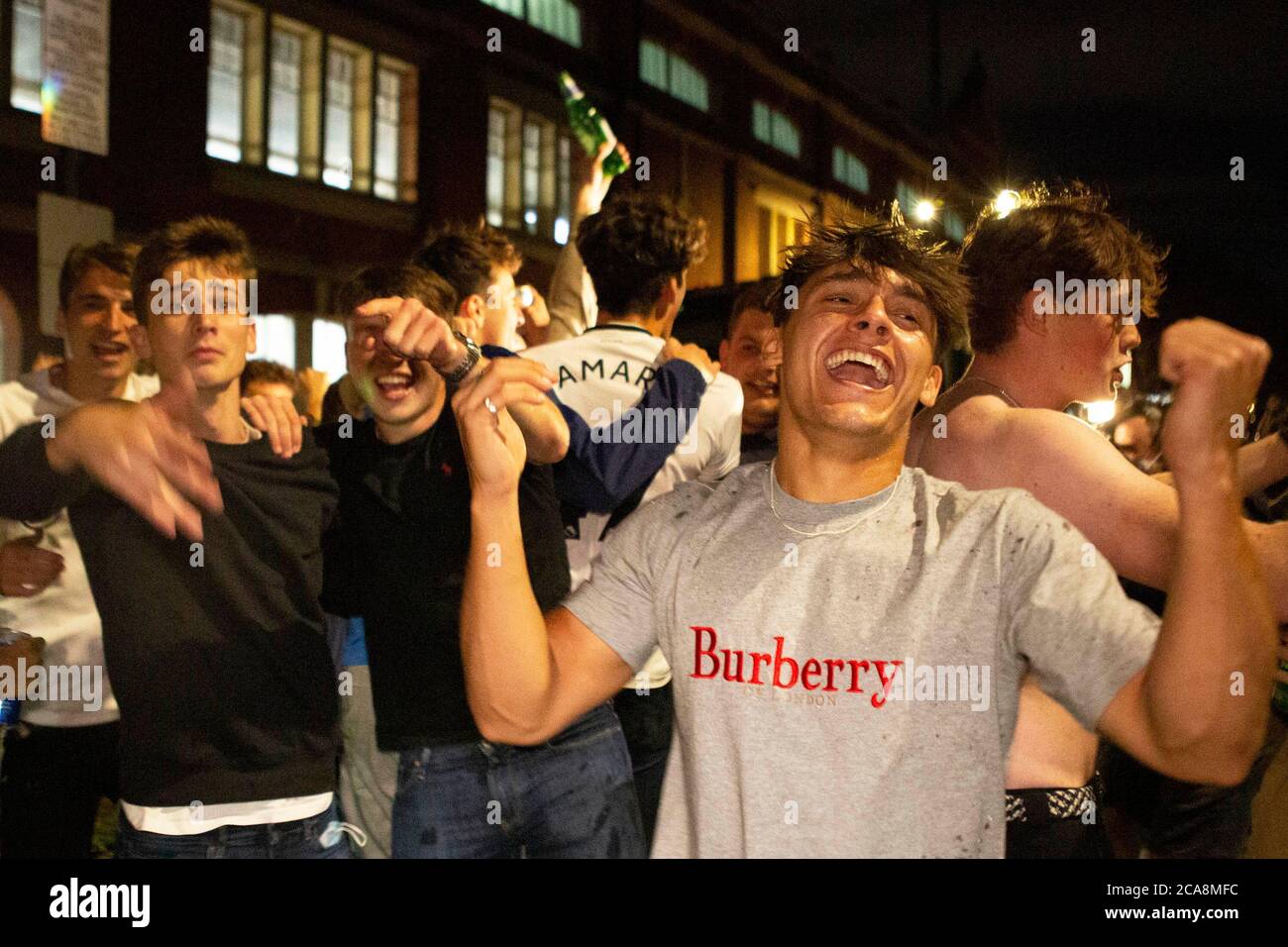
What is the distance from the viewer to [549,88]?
14.9m

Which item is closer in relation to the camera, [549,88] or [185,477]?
[185,477]

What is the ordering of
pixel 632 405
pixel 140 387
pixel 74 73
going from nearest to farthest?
pixel 632 405 < pixel 140 387 < pixel 74 73

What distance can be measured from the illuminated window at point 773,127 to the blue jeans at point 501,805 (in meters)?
12.8

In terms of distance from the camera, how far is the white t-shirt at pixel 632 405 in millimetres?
3029

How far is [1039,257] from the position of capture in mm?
2406

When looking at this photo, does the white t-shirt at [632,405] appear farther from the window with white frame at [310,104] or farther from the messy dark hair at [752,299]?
the window with white frame at [310,104]

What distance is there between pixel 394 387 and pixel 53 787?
165 centimetres

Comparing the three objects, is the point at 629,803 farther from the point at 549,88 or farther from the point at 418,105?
the point at 549,88

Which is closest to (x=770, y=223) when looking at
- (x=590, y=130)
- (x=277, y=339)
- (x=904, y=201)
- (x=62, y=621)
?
(x=277, y=339)

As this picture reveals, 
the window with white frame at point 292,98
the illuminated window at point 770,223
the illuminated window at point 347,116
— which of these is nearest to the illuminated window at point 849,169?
the illuminated window at point 770,223

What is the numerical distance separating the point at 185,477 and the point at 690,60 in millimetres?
13470

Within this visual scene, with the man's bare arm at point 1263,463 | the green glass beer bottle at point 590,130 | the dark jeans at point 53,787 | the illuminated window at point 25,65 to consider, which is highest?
the illuminated window at point 25,65

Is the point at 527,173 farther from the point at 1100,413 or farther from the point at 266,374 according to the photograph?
the point at 266,374
